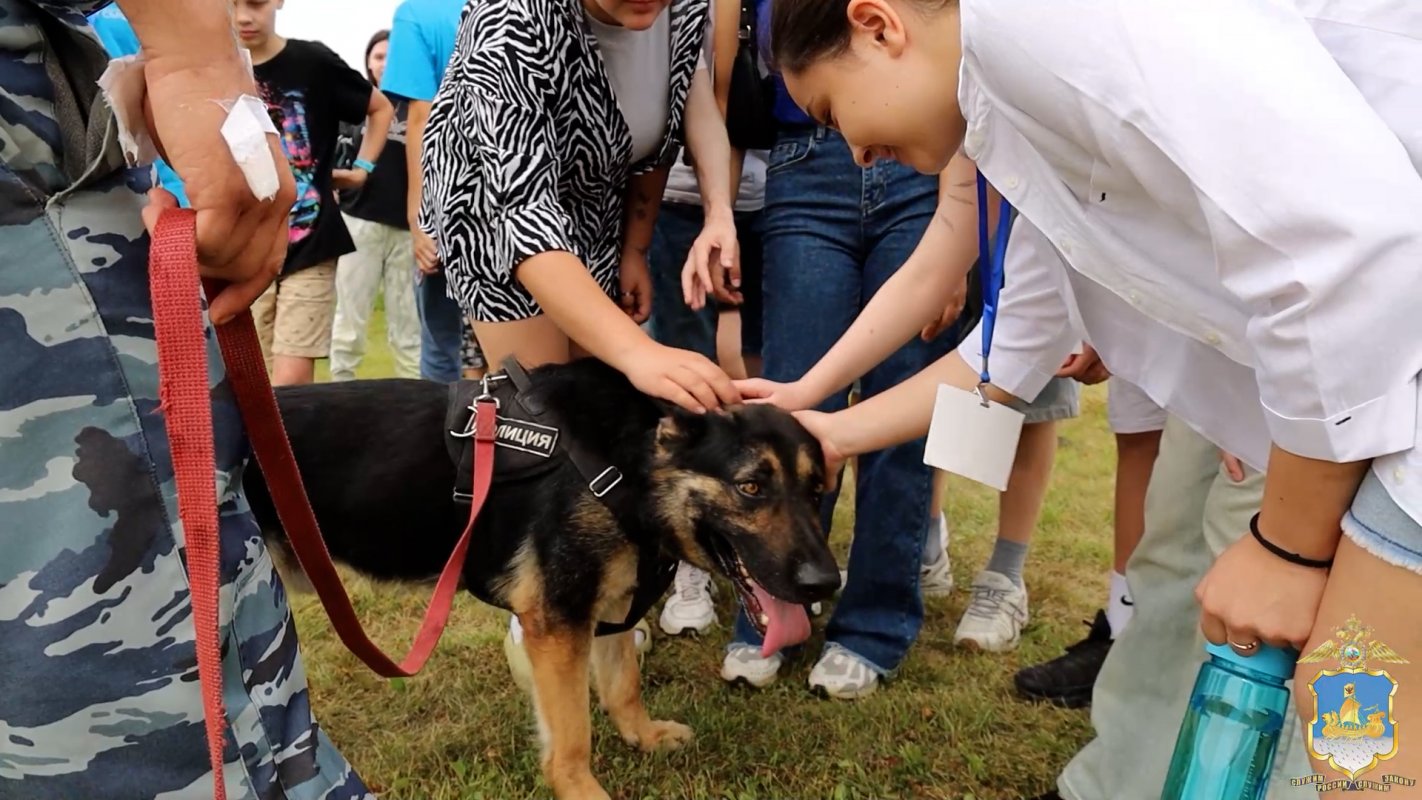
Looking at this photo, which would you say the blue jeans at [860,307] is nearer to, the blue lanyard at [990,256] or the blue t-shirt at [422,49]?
the blue lanyard at [990,256]

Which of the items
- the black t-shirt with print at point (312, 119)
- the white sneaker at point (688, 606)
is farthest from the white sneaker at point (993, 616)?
the black t-shirt with print at point (312, 119)

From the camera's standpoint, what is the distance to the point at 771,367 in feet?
10.3

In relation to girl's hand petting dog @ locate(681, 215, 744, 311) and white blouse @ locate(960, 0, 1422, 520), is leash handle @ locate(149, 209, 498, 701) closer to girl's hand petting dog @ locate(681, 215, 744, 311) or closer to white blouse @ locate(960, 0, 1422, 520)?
white blouse @ locate(960, 0, 1422, 520)

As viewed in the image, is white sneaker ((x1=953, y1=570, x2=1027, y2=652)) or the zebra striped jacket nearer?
the zebra striped jacket

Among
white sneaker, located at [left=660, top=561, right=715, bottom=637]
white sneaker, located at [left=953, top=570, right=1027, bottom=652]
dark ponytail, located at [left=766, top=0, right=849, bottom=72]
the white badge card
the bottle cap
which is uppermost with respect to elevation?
dark ponytail, located at [left=766, top=0, right=849, bottom=72]

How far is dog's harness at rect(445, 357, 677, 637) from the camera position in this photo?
252 centimetres

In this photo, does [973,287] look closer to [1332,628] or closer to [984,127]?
[984,127]

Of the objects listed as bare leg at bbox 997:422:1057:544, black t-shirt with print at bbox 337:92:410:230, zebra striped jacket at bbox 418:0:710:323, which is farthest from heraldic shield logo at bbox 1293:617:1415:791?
black t-shirt with print at bbox 337:92:410:230

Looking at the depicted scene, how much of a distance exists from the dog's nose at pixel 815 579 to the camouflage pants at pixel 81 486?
142 cm

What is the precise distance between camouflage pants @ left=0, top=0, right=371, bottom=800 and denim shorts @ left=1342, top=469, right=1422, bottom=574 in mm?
1326

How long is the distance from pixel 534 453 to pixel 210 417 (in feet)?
4.70

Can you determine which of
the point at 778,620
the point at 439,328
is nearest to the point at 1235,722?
the point at 778,620

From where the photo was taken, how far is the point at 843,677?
3107 mm

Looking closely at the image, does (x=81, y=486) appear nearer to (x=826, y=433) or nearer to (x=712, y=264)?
(x=826, y=433)
